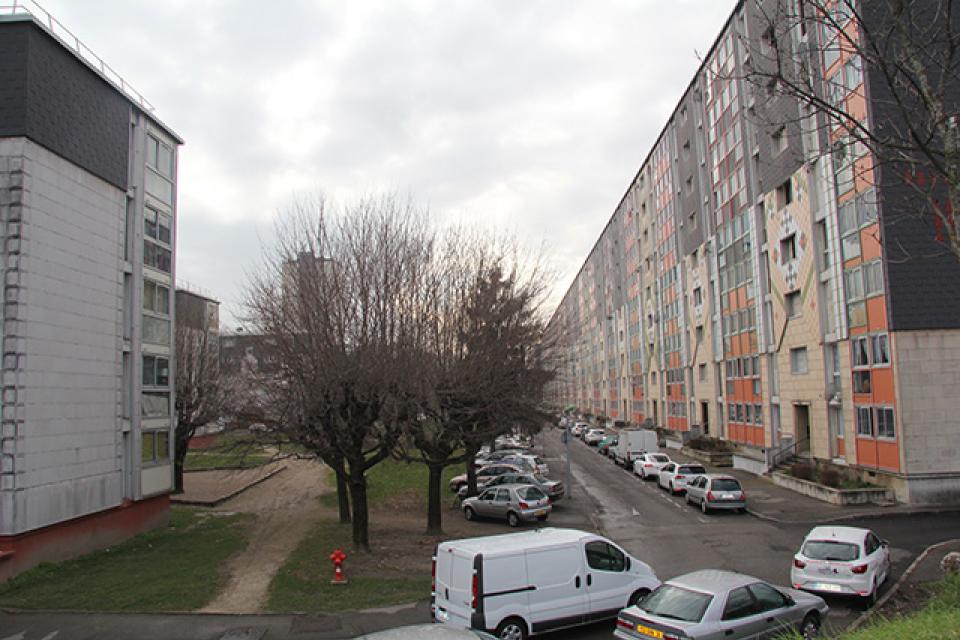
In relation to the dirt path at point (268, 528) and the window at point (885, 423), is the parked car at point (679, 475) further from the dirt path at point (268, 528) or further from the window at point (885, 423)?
the dirt path at point (268, 528)

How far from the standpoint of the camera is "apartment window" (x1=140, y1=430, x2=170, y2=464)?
2248 cm

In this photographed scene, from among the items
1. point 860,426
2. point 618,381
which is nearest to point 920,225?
point 860,426

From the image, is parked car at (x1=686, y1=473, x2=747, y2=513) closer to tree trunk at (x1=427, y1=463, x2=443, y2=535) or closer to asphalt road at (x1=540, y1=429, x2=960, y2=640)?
asphalt road at (x1=540, y1=429, x2=960, y2=640)

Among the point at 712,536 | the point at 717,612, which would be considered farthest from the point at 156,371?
the point at 717,612

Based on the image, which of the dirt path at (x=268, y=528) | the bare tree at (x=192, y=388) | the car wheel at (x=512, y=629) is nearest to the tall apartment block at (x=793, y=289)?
the car wheel at (x=512, y=629)

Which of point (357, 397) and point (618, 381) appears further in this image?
point (618, 381)

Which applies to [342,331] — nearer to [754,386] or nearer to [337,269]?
[337,269]

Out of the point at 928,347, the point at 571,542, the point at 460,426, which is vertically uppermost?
the point at 928,347

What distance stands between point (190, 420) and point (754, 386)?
97.7 feet

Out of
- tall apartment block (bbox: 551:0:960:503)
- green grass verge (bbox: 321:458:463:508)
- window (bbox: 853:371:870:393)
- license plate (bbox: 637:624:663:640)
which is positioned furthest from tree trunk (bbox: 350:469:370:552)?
window (bbox: 853:371:870:393)

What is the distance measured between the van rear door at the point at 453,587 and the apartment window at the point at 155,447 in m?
14.4

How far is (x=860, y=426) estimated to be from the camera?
88.3ft

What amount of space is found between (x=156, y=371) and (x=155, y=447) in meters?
2.59

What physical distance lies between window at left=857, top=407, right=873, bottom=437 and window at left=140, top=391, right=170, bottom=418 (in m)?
26.1
